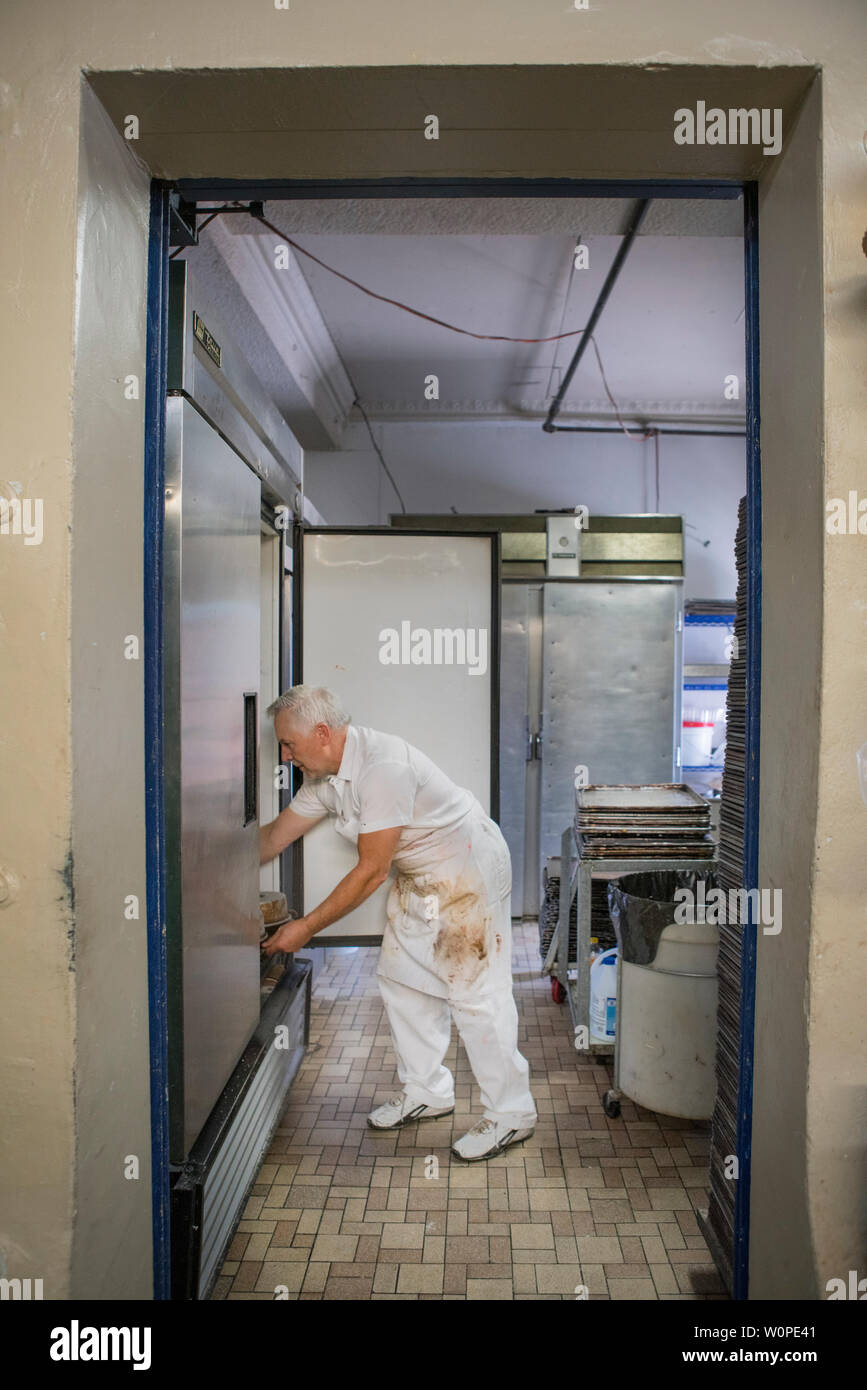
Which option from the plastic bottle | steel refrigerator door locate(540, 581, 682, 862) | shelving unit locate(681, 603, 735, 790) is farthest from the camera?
shelving unit locate(681, 603, 735, 790)

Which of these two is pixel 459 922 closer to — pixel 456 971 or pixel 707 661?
pixel 456 971

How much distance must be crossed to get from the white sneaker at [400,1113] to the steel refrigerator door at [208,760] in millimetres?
569

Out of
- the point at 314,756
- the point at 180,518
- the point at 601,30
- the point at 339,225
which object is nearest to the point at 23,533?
the point at 180,518

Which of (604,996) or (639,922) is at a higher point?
(639,922)

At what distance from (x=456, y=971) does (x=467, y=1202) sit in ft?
2.07

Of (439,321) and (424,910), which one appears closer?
(424,910)

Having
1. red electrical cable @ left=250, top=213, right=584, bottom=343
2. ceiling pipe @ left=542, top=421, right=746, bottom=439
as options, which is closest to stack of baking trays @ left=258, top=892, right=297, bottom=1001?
red electrical cable @ left=250, top=213, right=584, bottom=343

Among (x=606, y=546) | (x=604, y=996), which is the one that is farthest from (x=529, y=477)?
(x=604, y=996)

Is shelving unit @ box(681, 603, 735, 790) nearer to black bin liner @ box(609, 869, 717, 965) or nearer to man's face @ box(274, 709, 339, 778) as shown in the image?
black bin liner @ box(609, 869, 717, 965)

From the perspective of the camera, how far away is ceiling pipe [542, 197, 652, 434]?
2884 mm

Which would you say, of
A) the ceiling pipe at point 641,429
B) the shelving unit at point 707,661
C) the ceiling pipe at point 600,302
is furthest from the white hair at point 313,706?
the ceiling pipe at point 641,429

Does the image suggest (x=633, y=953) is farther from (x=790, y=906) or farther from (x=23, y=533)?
(x=23, y=533)

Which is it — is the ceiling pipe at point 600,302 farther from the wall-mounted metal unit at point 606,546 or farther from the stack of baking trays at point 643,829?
the stack of baking trays at point 643,829

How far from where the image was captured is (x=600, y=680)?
503cm
